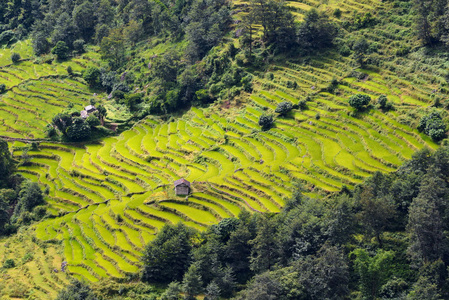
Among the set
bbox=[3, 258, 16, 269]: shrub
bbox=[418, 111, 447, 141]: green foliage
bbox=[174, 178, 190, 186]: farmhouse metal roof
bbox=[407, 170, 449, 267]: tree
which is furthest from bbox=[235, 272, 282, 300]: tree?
bbox=[3, 258, 16, 269]: shrub

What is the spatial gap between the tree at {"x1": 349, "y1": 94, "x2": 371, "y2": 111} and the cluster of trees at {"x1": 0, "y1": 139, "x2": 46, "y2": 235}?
4044 centimetres

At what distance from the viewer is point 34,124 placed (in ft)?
248

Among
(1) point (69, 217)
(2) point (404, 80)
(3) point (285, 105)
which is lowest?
(1) point (69, 217)

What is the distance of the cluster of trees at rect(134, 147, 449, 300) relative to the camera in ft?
127

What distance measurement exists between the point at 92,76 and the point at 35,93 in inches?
409

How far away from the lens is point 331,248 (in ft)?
131

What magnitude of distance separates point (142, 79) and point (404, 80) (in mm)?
45395

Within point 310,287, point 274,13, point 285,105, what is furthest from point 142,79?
point 310,287

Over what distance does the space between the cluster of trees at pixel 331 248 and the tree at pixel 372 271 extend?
0.26 ft

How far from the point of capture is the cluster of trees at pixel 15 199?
5738 cm

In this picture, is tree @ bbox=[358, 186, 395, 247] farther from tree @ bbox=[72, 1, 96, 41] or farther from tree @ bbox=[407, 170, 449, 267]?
tree @ bbox=[72, 1, 96, 41]

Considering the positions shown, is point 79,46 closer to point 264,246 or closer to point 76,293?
point 76,293

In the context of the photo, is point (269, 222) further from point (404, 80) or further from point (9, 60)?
point (9, 60)

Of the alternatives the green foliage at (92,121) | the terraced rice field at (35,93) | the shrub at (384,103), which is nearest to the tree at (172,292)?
the shrub at (384,103)
